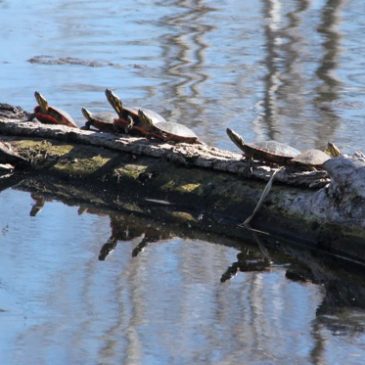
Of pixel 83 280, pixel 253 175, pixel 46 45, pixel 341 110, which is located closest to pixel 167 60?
pixel 46 45

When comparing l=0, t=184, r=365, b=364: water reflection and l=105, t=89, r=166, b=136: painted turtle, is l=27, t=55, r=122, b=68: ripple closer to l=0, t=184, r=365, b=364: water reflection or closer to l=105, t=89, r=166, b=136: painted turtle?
l=105, t=89, r=166, b=136: painted turtle

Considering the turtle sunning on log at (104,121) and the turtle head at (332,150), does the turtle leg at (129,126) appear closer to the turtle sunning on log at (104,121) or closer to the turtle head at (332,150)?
the turtle sunning on log at (104,121)

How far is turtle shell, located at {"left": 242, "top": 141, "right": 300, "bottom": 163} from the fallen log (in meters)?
0.08

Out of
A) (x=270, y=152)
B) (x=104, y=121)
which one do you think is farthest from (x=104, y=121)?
(x=270, y=152)

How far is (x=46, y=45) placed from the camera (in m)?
12.7

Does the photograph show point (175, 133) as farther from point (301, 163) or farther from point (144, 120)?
point (301, 163)

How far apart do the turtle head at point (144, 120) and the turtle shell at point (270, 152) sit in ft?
2.58

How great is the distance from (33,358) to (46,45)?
8324mm

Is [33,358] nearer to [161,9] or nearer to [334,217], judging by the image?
[334,217]

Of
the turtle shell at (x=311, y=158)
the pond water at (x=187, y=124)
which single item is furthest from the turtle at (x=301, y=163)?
the pond water at (x=187, y=124)

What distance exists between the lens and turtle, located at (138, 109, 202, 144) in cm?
707

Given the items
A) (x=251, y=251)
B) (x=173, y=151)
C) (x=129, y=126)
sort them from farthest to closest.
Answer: (x=129, y=126)
(x=173, y=151)
(x=251, y=251)

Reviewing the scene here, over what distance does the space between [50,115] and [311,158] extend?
232 centimetres

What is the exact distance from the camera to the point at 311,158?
638 centimetres
